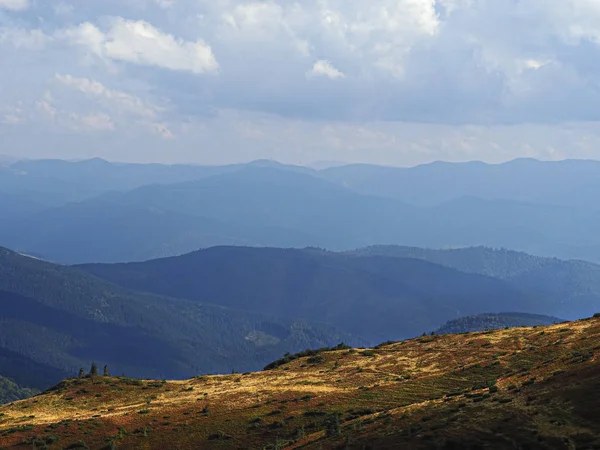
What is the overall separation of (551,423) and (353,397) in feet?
91.2

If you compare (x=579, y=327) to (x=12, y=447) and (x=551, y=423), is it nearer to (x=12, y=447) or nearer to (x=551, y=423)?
(x=551, y=423)

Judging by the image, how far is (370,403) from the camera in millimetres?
62125

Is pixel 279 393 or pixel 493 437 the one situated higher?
pixel 493 437

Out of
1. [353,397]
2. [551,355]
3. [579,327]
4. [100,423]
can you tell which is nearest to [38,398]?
[100,423]

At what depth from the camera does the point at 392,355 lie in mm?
90438

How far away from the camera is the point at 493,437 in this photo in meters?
40.0

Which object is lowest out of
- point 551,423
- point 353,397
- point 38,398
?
point 38,398

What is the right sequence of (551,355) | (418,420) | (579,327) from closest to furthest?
(418,420) → (551,355) → (579,327)

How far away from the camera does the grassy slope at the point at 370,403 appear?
1661 inches

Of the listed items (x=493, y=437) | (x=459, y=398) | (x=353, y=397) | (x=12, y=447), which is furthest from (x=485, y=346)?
(x=12, y=447)

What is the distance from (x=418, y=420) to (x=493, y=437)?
24.1 ft

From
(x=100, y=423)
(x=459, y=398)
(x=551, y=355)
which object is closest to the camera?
(x=459, y=398)

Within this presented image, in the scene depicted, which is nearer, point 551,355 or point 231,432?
point 231,432

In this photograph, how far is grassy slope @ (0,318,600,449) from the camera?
4219 cm
